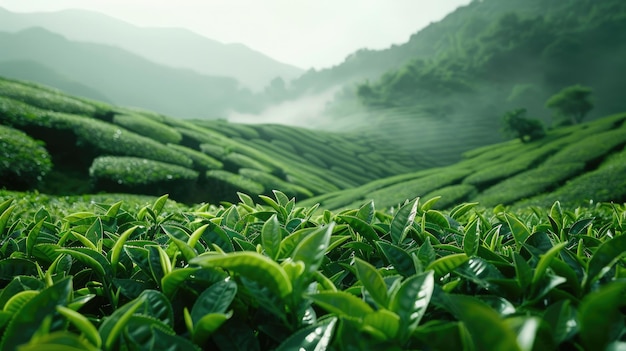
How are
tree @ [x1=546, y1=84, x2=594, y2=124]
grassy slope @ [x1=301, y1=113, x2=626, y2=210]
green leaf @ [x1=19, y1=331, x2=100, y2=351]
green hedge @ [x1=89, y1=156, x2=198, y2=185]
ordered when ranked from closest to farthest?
→ green leaf @ [x1=19, y1=331, x2=100, y2=351] → green hedge @ [x1=89, y1=156, x2=198, y2=185] → grassy slope @ [x1=301, y1=113, x2=626, y2=210] → tree @ [x1=546, y1=84, x2=594, y2=124]

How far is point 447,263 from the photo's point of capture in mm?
809

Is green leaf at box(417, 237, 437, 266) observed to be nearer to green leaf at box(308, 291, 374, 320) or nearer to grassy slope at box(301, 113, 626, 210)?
green leaf at box(308, 291, 374, 320)

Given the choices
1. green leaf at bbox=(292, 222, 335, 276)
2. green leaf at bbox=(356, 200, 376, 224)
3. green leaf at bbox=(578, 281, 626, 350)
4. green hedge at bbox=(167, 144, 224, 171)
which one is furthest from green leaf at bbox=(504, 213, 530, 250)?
green hedge at bbox=(167, 144, 224, 171)

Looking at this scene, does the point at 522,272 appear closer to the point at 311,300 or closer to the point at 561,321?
the point at 561,321

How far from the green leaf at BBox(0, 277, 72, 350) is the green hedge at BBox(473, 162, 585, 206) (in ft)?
34.7

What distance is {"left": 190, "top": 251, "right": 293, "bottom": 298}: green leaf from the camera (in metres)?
0.65

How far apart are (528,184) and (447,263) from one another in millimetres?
11612

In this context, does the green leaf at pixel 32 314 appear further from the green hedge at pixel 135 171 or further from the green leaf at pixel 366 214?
the green hedge at pixel 135 171

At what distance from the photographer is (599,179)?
9.62 metres

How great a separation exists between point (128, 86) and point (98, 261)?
10991cm

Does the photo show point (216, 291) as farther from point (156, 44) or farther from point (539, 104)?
point (156, 44)

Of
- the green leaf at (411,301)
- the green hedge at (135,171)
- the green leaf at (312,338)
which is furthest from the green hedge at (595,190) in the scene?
the green leaf at (312,338)

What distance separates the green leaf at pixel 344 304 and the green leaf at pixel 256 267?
68mm

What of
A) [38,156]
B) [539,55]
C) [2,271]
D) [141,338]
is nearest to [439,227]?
[141,338]
